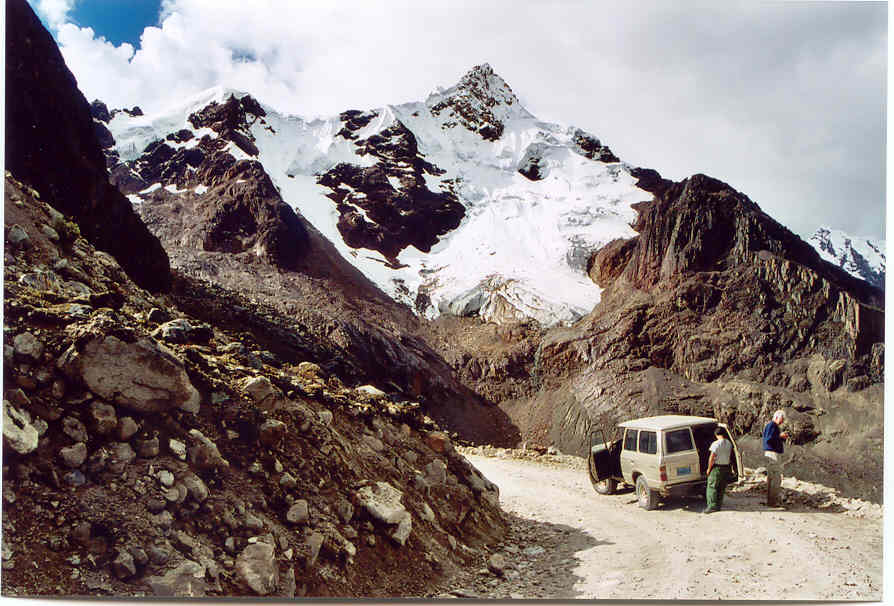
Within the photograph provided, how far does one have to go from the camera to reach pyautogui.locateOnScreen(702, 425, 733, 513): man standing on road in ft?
21.8

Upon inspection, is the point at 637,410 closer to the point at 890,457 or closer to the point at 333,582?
the point at 890,457

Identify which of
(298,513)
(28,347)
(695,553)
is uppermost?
(28,347)

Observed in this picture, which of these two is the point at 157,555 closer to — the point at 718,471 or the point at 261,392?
the point at 261,392

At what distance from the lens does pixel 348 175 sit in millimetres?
43375

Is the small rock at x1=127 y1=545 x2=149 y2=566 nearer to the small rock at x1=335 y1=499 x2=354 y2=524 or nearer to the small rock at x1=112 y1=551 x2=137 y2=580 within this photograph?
the small rock at x1=112 y1=551 x2=137 y2=580

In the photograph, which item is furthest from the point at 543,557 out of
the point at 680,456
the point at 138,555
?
the point at 138,555

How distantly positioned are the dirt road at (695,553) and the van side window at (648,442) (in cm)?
76

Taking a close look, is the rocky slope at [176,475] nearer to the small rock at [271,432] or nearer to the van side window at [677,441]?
the small rock at [271,432]

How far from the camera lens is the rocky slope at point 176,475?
12.5 ft

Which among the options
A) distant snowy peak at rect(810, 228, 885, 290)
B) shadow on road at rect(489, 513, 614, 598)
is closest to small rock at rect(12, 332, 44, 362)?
shadow on road at rect(489, 513, 614, 598)

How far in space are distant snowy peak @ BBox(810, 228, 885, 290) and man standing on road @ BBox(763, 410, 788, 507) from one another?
2142mm

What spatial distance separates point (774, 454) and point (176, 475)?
22.4ft

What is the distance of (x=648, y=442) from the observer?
736 cm

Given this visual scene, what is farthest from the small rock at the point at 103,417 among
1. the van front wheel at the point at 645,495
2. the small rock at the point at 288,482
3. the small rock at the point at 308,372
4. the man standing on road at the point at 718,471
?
the man standing on road at the point at 718,471
